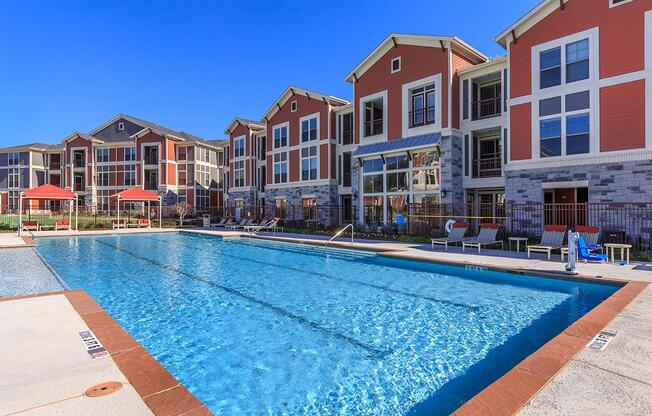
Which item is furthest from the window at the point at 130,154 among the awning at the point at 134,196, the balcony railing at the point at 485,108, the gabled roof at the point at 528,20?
the gabled roof at the point at 528,20

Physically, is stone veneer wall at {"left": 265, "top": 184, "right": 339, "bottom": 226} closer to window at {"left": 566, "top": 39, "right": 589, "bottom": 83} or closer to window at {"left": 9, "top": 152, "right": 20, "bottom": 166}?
window at {"left": 566, "top": 39, "right": 589, "bottom": 83}

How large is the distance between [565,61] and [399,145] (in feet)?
25.9

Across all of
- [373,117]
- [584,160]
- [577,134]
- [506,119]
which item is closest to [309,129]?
[373,117]

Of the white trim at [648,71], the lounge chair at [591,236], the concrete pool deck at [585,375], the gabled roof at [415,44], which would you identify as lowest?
the concrete pool deck at [585,375]

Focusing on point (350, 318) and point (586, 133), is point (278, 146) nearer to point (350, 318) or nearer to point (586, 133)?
point (586, 133)

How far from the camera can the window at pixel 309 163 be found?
2602 cm

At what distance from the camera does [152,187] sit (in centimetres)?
3981

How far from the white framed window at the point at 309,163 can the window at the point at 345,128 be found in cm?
224

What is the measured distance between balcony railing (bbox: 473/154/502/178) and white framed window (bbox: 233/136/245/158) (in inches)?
854

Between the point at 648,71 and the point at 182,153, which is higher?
the point at 182,153

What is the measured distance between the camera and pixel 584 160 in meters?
13.5

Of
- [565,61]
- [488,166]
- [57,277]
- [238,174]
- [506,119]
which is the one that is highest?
[565,61]

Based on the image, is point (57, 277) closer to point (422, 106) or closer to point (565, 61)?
point (422, 106)

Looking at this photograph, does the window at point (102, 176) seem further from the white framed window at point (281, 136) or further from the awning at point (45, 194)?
the white framed window at point (281, 136)
